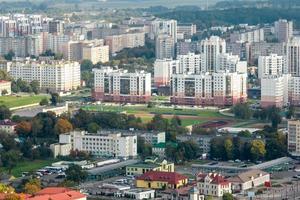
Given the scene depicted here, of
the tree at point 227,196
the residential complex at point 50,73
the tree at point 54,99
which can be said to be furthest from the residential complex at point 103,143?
the residential complex at point 50,73

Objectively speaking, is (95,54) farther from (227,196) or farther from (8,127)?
(227,196)

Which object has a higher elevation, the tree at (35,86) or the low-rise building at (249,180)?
the tree at (35,86)

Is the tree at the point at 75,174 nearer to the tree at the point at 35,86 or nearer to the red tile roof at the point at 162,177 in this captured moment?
the red tile roof at the point at 162,177

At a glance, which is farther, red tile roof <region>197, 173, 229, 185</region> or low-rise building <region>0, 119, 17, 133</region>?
low-rise building <region>0, 119, 17, 133</region>

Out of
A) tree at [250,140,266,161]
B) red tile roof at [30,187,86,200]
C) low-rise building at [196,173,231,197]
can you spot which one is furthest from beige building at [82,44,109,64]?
red tile roof at [30,187,86,200]

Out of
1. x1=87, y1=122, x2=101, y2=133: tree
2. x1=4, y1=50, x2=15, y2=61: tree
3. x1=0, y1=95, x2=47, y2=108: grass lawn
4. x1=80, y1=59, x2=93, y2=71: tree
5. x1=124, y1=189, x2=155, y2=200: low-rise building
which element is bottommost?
x1=124, y1=189, x2=155, y2=200: low-rise building

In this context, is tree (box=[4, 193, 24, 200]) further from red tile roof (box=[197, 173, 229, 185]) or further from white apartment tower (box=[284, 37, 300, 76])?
white apartment tower (box=[284, 37, 300, 76])

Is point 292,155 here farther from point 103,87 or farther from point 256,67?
point 256,67
